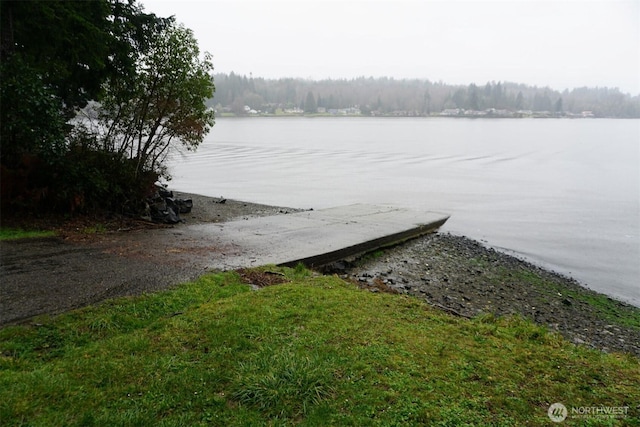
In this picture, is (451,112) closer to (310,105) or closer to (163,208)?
(310,105)

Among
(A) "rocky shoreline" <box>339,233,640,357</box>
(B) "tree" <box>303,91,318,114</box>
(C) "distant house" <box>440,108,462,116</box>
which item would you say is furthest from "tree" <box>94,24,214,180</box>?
(C) "distant house" <box>440,108,462,116</box>

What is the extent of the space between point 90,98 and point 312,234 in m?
6.38

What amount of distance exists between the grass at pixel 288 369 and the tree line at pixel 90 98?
5.14 metres

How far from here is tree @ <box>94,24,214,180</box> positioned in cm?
1134

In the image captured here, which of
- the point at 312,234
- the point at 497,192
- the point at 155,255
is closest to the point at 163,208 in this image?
the point at 312,234

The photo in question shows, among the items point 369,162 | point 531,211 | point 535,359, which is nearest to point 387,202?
point 531,211

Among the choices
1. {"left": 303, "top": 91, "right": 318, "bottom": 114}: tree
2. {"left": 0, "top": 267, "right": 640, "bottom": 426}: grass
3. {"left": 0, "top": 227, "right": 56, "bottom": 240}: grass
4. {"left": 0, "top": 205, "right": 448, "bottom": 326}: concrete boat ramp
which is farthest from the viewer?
{"left": 303, "top": 91, "right": 318, "bottom": 114}: tree

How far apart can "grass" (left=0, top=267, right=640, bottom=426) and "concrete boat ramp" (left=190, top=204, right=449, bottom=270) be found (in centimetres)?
255

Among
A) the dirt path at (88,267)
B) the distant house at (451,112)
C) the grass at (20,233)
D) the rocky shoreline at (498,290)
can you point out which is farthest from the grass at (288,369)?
the distant house at (451,112)

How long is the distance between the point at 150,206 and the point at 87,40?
3.73 meters

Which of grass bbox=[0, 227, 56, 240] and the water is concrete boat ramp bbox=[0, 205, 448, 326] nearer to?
grass bbox=[0, 227, 56, 240]

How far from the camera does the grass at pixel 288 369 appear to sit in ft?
10.2

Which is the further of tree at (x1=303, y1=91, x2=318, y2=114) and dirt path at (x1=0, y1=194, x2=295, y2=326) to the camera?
tree at (x1=303, y1=91, x2=318, y2=114)

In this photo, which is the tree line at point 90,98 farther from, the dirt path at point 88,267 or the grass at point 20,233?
the dirt path at point 88,267
